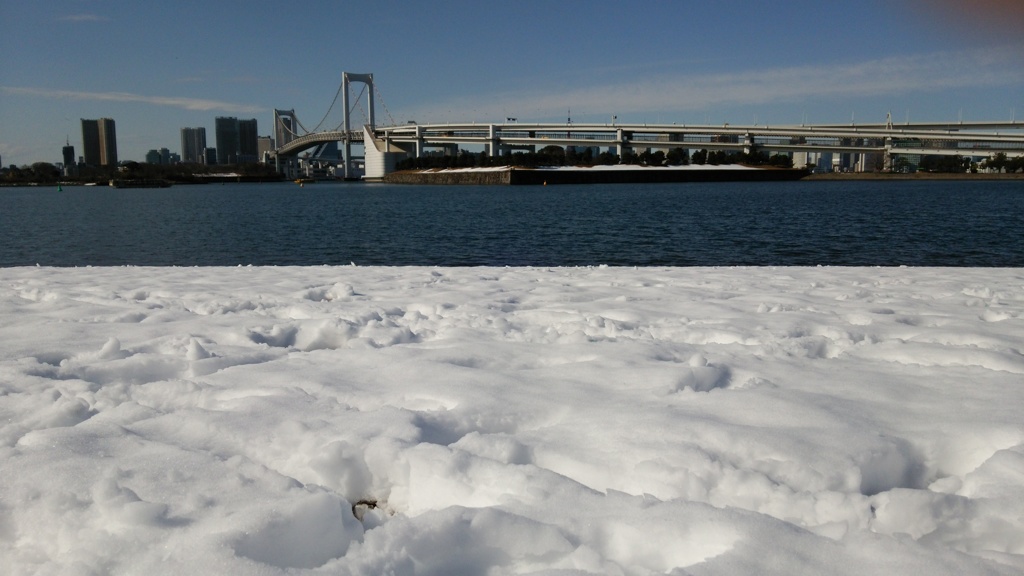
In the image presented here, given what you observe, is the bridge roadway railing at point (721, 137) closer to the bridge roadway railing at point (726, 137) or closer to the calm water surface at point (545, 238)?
the bridge roadway railing at point (726, 137)

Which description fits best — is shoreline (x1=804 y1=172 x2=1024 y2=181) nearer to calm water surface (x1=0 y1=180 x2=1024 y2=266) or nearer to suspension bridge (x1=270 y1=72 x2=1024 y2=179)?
suspension bridge (x1=270 y1=72 x2=1024 y2=179)

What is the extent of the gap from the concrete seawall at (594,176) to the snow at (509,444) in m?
56.7

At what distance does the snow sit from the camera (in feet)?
4.02

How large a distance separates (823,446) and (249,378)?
1585 millimetres

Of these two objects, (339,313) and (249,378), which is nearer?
(249,378)

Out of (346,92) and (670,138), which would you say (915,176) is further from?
(346,92)

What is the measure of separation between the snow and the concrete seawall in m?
56.7

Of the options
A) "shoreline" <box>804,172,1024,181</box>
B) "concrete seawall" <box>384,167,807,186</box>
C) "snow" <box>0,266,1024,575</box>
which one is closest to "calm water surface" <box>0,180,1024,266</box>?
"snow" <box>0,266,1024,575</box>

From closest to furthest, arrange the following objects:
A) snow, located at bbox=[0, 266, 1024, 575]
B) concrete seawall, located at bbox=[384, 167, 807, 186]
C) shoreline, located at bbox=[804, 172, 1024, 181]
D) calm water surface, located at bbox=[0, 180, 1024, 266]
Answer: snow, located at bbox=[0, 266, 1024, 575]
calm water surface, located at bbox=[0, 180, 1024, 266]
concrete seawall, located at bbox=[384, 167, 807, 186]
shoreline, located at bbox=[804, 172, 1024, 181]

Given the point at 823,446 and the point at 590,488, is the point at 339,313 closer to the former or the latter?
the point at 590,488

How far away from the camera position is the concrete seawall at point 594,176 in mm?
59334

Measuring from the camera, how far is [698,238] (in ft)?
43.6

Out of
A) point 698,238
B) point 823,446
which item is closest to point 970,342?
point 823,446

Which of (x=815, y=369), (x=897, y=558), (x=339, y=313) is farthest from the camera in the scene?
(x=339, y=313)
